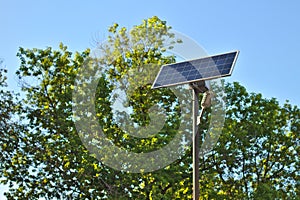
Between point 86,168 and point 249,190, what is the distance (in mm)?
5888

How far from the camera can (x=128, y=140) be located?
1697 centimetres

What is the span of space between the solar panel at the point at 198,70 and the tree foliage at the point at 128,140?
6.83 m

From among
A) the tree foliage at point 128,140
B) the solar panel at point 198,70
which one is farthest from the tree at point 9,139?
the solar panel at point 198,70

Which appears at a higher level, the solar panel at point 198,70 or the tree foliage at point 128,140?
the tree foliage at point 128,140

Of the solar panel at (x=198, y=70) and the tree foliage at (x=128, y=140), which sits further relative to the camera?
the tree foliage at (x=128, y=140)

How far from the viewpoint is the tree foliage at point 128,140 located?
17.1 m

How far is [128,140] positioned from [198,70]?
27.4 ft

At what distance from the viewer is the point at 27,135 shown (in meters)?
18.2

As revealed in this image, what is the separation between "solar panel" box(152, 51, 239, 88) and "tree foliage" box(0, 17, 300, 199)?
6827 mm

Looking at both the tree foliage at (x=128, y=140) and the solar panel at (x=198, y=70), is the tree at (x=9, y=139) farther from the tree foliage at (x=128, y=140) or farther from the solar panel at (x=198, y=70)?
the solar panel at (x=198, y=70)

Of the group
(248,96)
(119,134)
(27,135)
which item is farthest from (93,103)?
(248,96)

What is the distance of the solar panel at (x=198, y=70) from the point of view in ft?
28.9

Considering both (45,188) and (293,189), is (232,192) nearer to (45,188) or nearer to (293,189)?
(293,189)

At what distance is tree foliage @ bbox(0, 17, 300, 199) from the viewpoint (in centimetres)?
1708
